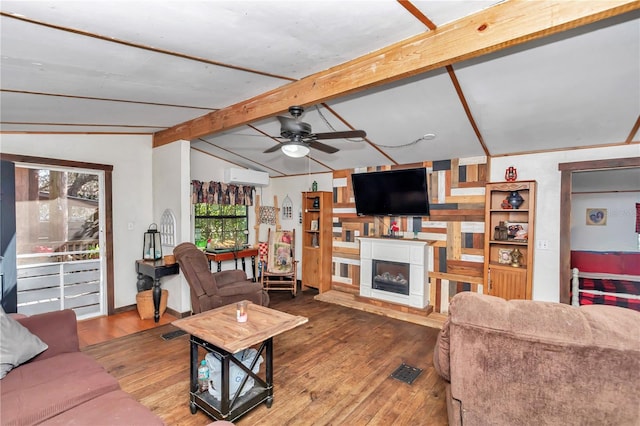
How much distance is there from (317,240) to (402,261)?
1.73m

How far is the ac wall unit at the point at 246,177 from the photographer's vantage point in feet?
17.7

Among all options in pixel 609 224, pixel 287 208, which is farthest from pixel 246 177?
pixel 609 224

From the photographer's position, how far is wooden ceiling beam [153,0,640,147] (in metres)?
1.48

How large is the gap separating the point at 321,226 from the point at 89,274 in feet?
11.2

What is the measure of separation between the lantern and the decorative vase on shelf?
4.74 metres

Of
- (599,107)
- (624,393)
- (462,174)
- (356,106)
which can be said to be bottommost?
(624,393)

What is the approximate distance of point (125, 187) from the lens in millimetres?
4285

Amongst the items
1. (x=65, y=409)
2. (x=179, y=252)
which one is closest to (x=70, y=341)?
(x=65, y=409)

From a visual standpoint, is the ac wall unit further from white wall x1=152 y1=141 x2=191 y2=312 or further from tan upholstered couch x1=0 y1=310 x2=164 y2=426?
tan upholstered couch x1=0 y1=310 x2=164 y2=426

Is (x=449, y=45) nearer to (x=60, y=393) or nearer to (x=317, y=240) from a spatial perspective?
(x=60, y=393)

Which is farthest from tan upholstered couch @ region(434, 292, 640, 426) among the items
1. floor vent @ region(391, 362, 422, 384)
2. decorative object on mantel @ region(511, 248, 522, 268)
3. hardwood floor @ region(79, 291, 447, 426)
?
decorative object on mantel @ region(511, 248, 522, 268)

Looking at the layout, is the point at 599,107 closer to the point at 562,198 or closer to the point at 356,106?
the point at 562,198

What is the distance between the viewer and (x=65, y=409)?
4.99 feet

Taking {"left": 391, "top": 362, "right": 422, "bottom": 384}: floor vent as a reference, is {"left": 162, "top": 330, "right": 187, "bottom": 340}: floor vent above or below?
above
